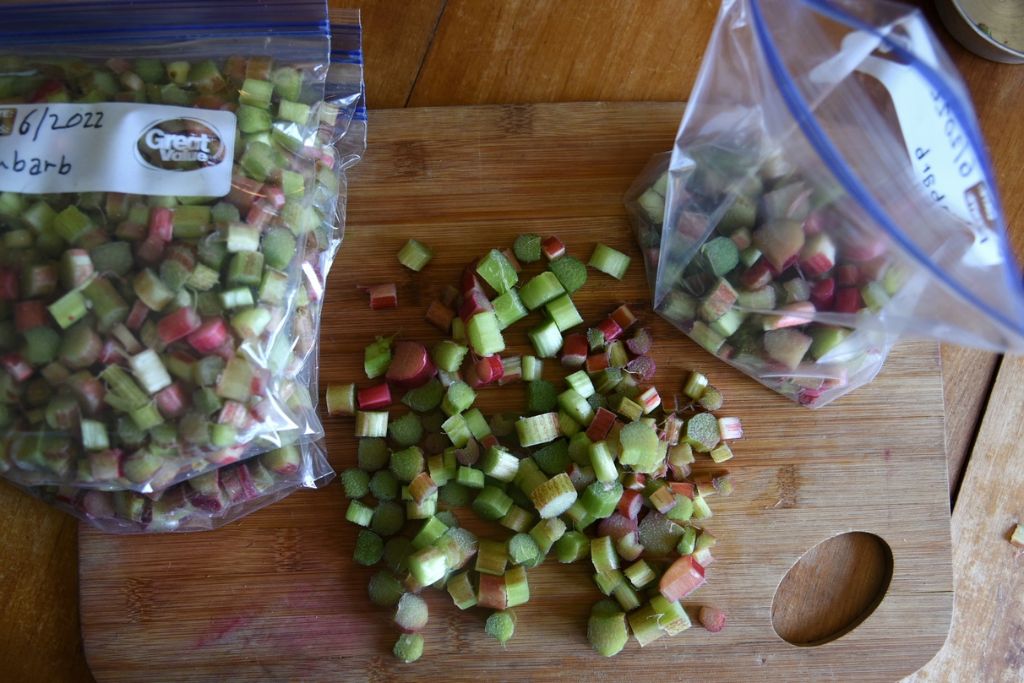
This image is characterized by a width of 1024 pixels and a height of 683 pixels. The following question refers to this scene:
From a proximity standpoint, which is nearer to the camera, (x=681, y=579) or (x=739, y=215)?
(x=739, y=215)

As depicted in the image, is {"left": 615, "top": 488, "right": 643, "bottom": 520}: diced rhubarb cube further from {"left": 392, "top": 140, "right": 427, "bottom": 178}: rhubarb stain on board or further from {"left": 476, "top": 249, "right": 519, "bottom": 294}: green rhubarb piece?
{"left": 392, "top": 140, "right": 427, "bottom": 178}: rhubarb stain on board

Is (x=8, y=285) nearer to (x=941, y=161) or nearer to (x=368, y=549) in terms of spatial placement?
(x=368, y=549)

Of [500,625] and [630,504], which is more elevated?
[630,504]

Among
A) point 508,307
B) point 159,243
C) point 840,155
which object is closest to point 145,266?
point 159,243

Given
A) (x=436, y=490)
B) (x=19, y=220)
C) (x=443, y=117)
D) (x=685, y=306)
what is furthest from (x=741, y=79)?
(x=19, y=220)

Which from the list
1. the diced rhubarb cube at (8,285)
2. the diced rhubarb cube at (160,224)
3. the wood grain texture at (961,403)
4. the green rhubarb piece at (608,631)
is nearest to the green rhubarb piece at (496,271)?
the diced rhubarb cube at (160,224)

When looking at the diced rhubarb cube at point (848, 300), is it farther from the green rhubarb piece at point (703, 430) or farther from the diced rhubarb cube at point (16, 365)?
the diced rhubarb cube at point (16, 365)

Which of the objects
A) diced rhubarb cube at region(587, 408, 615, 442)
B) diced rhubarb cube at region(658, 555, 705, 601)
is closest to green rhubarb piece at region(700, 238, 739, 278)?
diced rhubarb cube at region(587, 408, 615, 442)
